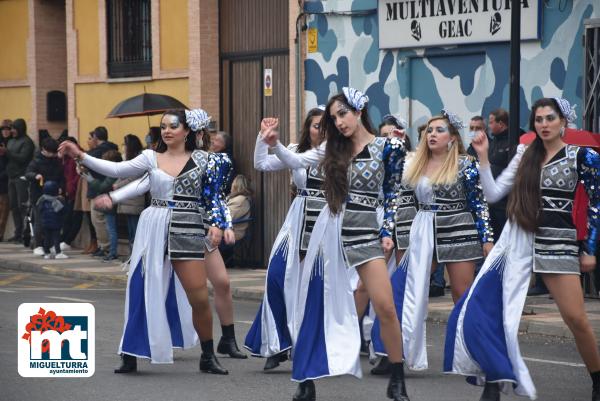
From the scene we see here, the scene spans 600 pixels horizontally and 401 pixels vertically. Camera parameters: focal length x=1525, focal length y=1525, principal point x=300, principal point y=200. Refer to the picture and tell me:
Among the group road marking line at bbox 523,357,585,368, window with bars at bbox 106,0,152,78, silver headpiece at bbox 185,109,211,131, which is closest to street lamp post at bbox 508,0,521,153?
road marking line at bbox 523,357,585,368

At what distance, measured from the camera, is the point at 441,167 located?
11.2 metres

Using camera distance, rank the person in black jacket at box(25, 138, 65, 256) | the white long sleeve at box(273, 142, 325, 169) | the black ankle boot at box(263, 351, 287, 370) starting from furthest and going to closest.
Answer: the person in black jacket at box(25, 138, 65, 256)
the black ankle boot at box(263, 351, 287, 370)
the white long sleeve at box(273, 142, 325, 169)

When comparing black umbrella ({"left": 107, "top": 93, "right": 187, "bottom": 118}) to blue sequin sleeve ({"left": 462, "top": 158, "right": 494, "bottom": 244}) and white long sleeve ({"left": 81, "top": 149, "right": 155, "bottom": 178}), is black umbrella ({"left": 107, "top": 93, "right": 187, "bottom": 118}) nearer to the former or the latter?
white long sleeve ({"left": 81, "top": 149, "right": 155, "bottom": 178})

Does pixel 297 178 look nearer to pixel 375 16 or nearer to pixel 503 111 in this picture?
pixel 503 111

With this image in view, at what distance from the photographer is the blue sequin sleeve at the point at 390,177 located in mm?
9641

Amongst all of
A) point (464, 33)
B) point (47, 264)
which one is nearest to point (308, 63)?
point (464, 33)

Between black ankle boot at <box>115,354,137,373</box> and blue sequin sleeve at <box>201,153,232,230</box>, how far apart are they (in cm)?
113

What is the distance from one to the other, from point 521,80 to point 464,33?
114cm

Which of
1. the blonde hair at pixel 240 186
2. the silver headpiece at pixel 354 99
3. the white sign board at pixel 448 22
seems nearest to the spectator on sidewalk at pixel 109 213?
the blonde hair at pixel 240 186

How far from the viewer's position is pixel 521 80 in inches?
680

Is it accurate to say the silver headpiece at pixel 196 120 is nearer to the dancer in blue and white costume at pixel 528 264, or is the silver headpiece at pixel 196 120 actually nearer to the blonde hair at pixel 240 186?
the dancer in blue and white costume at pixel 528 264

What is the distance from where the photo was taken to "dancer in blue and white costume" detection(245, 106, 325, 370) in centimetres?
1124

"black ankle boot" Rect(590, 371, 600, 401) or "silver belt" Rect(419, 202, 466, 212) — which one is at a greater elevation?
"silver belt" Rect(419, 202, 466, 212)

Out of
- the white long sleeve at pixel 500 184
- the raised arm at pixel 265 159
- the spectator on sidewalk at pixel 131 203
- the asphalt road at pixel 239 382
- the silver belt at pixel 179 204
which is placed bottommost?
the asphalt road at pixel 239 382
